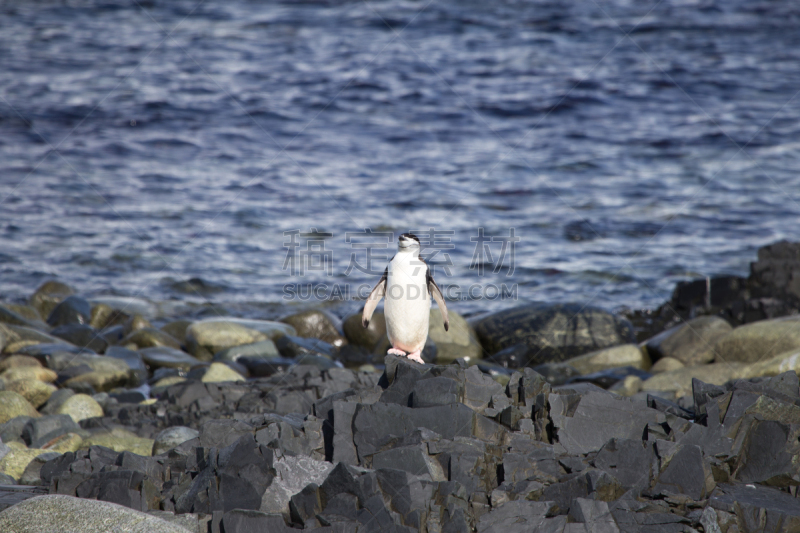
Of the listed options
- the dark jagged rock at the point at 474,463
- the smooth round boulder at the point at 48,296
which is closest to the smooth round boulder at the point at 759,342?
the dark jagged rock at the point at 474,463

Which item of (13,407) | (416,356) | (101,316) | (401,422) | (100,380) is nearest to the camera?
(401,422)

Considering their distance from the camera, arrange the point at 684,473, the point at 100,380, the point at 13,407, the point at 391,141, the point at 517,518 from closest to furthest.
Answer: the point at 517,518 → the point at 684,473 → the point at 13,407 → the point at 100,380 → the point at 391,141

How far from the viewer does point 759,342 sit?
27.1ft

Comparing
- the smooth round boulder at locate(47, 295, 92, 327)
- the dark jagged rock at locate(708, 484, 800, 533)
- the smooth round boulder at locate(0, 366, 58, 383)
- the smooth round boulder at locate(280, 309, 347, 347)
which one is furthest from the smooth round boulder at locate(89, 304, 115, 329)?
the dark jagged rock at locate(708, 484, 800, 533)

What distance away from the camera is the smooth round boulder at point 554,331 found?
32.0 feet

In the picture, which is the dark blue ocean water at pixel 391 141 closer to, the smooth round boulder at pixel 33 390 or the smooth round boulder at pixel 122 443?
the smooth round boulder at pixel 33 390

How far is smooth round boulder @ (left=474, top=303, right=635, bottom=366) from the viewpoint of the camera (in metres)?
9.76

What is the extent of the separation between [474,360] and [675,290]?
468 cm

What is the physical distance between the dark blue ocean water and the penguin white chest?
242 inches

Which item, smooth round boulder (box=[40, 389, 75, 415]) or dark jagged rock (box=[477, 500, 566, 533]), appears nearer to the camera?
dark jagged rock (box=[477, 500, 566, 533])

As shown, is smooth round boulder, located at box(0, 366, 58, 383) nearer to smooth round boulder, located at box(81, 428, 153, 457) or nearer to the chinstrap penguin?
smooth round boulder, located at box(81, 428, 153, 457)

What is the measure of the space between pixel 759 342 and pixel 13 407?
362 inches

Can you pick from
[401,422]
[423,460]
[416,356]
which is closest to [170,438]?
[416,356]

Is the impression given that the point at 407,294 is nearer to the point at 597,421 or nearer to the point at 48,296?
the point at 597,421
